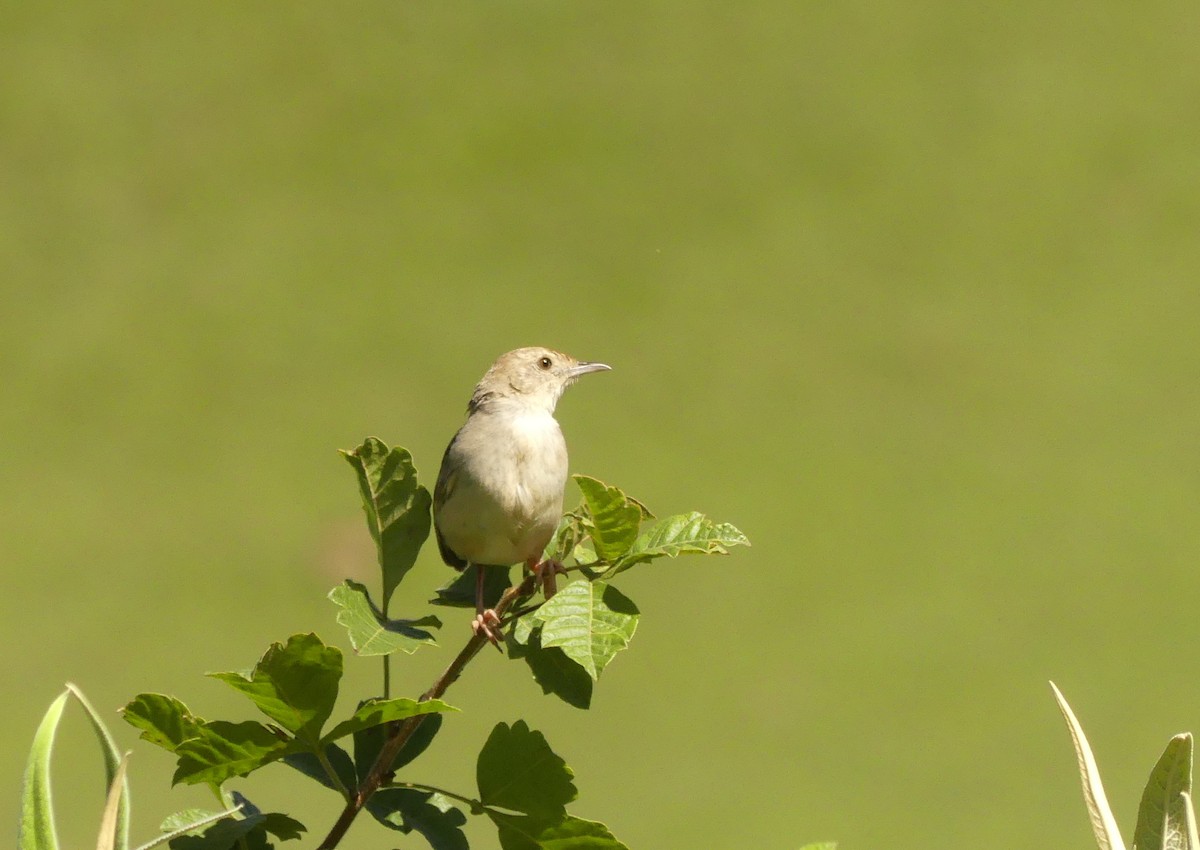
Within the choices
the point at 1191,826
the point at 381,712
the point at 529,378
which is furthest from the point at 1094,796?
the point at 529,378

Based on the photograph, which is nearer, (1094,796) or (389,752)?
(1094,796)

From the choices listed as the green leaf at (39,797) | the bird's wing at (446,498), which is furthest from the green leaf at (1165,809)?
the bird's wing at (446,498)

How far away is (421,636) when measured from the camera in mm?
967

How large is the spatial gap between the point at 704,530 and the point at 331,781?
35 centimetres

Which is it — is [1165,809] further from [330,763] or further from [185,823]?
[185,823]

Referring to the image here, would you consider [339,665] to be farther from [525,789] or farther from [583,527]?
[583,527]

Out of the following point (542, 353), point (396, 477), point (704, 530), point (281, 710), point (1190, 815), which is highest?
point (542, 353)

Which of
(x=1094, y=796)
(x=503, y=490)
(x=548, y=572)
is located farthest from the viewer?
(x=503, y=490)

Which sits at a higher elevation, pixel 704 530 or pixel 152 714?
pixel 704 530

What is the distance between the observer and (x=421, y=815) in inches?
39.0

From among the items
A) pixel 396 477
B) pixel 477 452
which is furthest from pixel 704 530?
pixel 477 452

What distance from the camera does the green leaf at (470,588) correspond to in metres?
1.25

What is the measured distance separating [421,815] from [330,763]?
0.28 feet

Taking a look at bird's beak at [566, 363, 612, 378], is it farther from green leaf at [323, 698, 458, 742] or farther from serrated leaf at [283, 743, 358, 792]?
green leaf at [323, 698, 458, 742]
